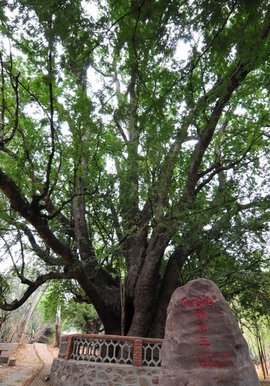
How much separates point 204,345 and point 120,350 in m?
4.14

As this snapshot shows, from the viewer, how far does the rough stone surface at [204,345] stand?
104 inches

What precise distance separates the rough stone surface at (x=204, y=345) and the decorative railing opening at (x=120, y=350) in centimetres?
351

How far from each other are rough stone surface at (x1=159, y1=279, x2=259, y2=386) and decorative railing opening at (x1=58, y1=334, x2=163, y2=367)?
3509mm

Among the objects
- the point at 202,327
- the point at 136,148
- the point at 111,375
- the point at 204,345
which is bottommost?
the point at 111,375

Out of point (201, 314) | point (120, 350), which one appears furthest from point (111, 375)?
point (201, 314)

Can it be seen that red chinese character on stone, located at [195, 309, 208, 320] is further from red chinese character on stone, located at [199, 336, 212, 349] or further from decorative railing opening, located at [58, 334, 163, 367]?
decorative railing opening, located at [58, 334, 163, 367]

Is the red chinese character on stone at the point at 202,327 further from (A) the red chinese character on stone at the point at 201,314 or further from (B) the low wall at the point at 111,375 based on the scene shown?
(B) the low wall at the point at 111,375

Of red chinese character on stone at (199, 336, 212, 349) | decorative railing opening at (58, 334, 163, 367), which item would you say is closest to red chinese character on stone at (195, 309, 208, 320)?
red chinese character on stone at (199, 336, 212, 349)

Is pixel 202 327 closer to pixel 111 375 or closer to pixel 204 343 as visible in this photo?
pixel 204 343

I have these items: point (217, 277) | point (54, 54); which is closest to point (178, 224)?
point (217, 277)

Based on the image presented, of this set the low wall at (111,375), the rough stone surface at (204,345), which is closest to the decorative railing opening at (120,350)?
the low wall at (111,375)

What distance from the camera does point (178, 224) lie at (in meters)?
5.96

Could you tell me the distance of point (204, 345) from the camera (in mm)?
2783

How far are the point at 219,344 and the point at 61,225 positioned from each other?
5949 millimetres
